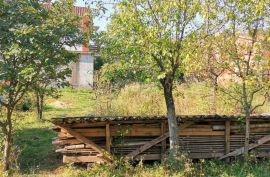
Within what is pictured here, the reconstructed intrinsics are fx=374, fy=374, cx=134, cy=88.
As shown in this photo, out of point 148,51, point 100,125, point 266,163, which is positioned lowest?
point 266,163

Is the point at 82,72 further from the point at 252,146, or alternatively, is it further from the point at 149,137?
the point at 252,146

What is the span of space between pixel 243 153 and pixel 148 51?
385cm

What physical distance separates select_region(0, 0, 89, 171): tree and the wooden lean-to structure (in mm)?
1186

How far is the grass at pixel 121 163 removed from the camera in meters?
8.01

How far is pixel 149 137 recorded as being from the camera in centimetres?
905

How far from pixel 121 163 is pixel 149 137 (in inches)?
41.3

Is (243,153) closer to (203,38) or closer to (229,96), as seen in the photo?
(229,96)

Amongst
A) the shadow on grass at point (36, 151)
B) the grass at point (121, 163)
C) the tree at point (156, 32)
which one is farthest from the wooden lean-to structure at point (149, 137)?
the tree at point (156, 32)

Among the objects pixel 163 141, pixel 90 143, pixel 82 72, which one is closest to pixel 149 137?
pixel 163 141

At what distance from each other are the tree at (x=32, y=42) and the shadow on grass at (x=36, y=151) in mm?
919

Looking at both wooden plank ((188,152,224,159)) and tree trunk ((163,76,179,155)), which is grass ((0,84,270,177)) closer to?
wooden plank ((188,152,224,159))

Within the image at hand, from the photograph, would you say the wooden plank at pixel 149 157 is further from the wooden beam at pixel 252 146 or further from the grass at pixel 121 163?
the wooden beam at pixel 252 146

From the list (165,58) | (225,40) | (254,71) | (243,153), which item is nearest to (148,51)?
(165,58)

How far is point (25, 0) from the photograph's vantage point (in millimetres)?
7449
